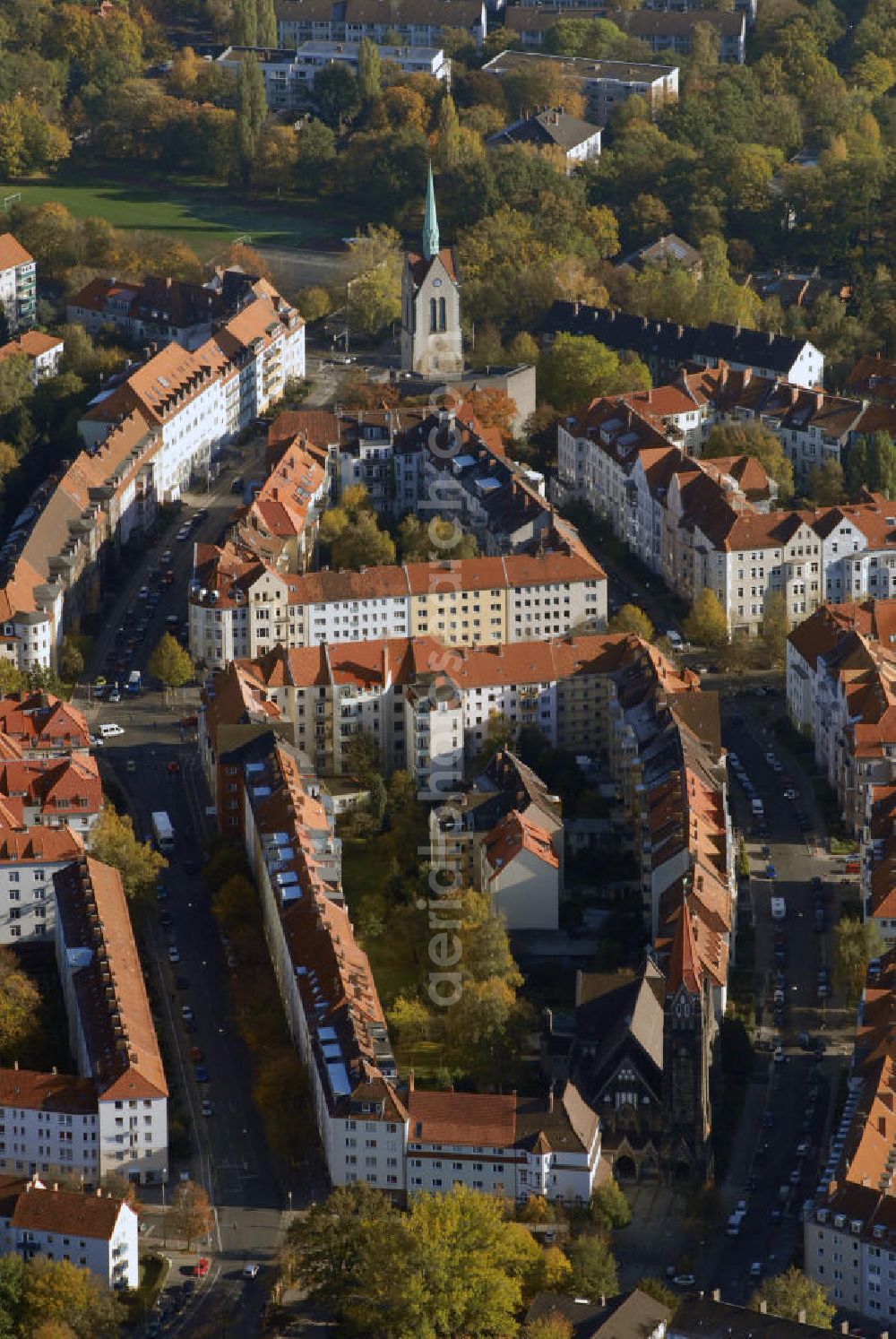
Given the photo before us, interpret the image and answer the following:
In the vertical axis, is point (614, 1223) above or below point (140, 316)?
below

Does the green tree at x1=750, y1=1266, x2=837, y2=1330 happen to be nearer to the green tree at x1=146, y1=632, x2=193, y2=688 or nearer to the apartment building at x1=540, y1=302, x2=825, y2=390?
the green tree at x1=146, y1=632, x2=193, y2=688

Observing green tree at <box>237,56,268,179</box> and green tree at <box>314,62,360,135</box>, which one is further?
green tree at <box>314,62,360,135</box>

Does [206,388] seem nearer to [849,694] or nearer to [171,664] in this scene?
[171,664]

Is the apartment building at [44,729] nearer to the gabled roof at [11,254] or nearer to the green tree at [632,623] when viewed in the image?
the green tree at [632,623]

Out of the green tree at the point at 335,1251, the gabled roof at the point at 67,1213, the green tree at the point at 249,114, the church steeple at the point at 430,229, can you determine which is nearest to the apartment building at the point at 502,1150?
the green tree at the point at 335,1251

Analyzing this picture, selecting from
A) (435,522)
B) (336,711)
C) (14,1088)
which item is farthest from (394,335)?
(14,1088)

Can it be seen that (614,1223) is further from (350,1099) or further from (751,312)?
(751,312)

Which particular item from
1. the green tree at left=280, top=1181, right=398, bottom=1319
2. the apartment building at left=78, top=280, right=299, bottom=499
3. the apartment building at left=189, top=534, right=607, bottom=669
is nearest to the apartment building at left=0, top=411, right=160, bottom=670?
the apartment building at left=78, top=280, right=299, bottom=499
